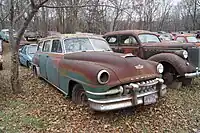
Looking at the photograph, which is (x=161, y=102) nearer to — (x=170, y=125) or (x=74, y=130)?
(x=170, y=125)

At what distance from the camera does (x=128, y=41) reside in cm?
938

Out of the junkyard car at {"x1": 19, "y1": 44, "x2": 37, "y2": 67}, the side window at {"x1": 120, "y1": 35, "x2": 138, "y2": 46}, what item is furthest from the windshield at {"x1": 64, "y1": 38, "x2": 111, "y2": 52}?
the junkyard car at {"x1": 19, "y1": 44, "x2": 37, "y2": 67}

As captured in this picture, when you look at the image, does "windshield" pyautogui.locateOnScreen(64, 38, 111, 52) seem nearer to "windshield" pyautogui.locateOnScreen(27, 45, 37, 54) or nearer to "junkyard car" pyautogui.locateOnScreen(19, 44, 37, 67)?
"junkyard car" pyautogui.locateOnScreen(19, 44, 37, 67)

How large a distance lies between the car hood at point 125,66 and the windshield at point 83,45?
0.92m

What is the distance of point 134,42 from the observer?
9141mm

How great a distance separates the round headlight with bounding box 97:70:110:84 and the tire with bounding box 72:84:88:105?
3.14ft

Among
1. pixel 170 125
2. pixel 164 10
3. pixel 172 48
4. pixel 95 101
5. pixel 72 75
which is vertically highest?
pixel 164 10

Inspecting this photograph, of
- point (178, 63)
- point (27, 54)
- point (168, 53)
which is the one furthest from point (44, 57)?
point (27, 54)

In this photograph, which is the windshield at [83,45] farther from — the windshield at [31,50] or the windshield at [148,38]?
the windshield at [31,50]

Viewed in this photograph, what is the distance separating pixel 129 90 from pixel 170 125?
1.22 m

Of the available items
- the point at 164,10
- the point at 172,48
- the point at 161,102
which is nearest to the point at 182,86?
the point at 172,48

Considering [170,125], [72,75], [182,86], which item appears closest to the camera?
[170,125]

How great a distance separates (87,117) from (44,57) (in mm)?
3420

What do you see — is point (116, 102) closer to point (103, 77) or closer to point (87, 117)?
point (103, 77)
